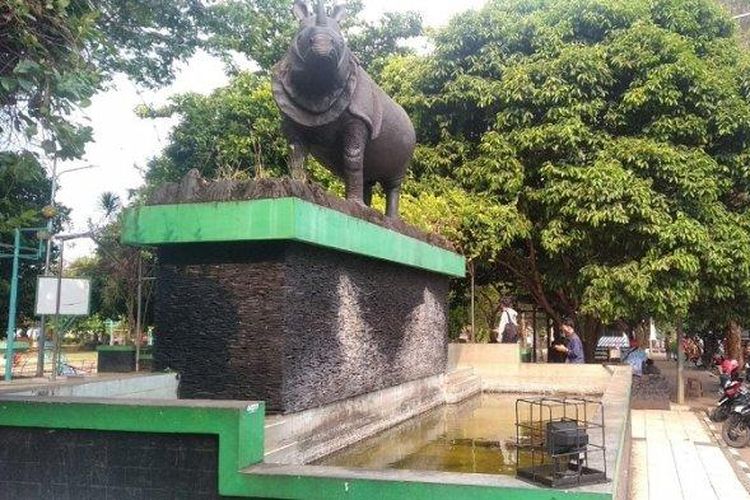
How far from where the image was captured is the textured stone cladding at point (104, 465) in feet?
13.5

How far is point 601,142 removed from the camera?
47.4 ft

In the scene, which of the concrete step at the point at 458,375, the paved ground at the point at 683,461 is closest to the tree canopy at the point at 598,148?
the paved ground at the point at 683,461

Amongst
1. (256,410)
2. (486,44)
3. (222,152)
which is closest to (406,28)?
(486,44)

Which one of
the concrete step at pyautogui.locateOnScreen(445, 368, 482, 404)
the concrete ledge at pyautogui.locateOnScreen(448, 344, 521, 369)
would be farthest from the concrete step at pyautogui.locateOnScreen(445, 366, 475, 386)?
the concrete ledge at pyautogui.locateOnScreen(448, 344, 521, 369)

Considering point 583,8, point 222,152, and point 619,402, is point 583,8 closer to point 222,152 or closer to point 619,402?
point 222,152

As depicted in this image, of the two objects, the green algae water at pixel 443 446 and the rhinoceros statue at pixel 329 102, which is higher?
the rhinoceros statue at pixel 329 102

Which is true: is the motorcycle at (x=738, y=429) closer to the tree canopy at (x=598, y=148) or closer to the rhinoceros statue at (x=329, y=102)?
the tree canopy at (x=598, y=148)

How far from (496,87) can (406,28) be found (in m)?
6.92

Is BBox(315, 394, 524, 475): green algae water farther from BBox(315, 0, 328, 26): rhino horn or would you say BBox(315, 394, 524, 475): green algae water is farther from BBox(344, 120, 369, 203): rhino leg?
BBox(315, 0, 328, 26): rhino horn

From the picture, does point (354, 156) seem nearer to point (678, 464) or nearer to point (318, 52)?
point (318, 52)

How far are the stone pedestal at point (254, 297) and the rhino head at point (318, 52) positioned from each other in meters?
1.27

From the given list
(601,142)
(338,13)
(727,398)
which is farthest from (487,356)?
(338,13)

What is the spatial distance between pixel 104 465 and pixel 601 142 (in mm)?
12399

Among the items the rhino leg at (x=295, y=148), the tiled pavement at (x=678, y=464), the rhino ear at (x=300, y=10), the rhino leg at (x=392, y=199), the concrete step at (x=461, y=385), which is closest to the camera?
the rhino ear at (x=300, y=10)
